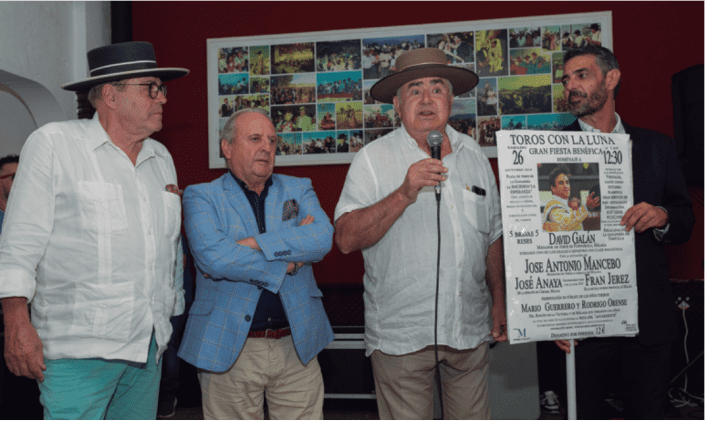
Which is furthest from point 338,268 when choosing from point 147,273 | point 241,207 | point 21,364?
point 21,364

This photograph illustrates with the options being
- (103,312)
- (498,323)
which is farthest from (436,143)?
(103,312)

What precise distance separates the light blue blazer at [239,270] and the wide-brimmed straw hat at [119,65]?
1.56ft

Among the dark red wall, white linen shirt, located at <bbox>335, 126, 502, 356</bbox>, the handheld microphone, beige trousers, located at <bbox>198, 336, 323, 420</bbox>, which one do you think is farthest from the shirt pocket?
the dark red wall

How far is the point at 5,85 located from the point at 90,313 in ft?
8.43

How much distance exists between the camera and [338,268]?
4.09 metres

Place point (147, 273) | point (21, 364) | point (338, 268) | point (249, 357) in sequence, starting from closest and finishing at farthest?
point (21, 364) < point (147, 273) < point (249, 357) < point (338, 268)

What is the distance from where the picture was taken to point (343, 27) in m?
4.08

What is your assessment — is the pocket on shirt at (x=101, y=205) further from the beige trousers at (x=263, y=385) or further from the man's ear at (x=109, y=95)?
the beige trousers at (x=263, y=385)

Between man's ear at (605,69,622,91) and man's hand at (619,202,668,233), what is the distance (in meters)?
0.57

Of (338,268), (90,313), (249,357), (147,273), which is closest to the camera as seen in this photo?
(90,313)

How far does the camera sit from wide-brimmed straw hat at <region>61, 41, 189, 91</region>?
1.83 m

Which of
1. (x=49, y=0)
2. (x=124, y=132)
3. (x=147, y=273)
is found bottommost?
(x=147, y=273)

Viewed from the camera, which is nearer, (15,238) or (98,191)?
(15,238)

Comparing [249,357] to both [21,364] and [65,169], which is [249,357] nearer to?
[21,364]
